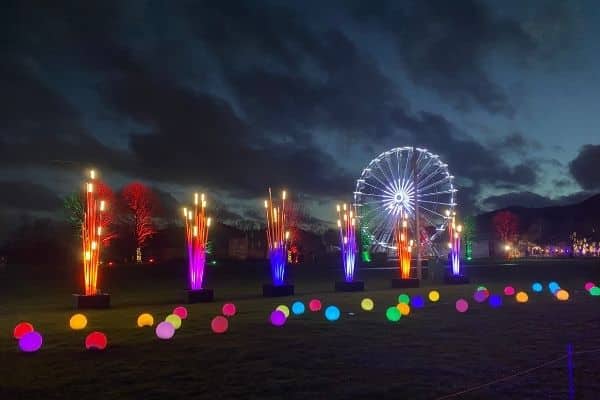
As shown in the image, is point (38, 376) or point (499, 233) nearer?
point (38, 376)

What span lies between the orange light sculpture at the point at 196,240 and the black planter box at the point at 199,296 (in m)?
0.51

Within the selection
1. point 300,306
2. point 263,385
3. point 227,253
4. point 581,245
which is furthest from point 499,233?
point 263,385

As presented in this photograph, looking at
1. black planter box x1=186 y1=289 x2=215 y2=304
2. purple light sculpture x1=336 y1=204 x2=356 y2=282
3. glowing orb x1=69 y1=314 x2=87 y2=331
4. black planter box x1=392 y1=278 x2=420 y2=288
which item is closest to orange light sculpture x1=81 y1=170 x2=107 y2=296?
black planter box x1=186 y1=289 x2=215 y2=304

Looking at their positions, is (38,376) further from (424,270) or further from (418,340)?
(424,270)

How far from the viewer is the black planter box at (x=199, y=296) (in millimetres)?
21047

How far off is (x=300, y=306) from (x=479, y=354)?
778 centimetres

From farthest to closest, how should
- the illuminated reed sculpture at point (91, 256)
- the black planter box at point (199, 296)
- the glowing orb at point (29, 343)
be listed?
the black planter box at point (199, 296), the illuminated reed sculpture at point (91, 256), the glowing orb at point (29, 343)

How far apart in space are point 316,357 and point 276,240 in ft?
50.1

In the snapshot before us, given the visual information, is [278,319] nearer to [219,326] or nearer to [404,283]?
[219,326]

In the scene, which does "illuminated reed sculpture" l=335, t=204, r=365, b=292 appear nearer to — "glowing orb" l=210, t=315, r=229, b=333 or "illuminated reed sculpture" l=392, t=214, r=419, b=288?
"illuminated reed sculpture" l=392, t=214, r=419, b=288

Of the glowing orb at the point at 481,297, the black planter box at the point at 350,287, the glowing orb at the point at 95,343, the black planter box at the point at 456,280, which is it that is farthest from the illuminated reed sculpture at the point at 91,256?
the black planter box at the point at 456,280

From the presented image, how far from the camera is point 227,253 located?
10575 cm

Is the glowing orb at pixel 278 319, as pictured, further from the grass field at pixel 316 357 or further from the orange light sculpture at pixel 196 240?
the orange light sculpture at pixel 196 240

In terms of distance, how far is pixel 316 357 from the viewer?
31.8ft
